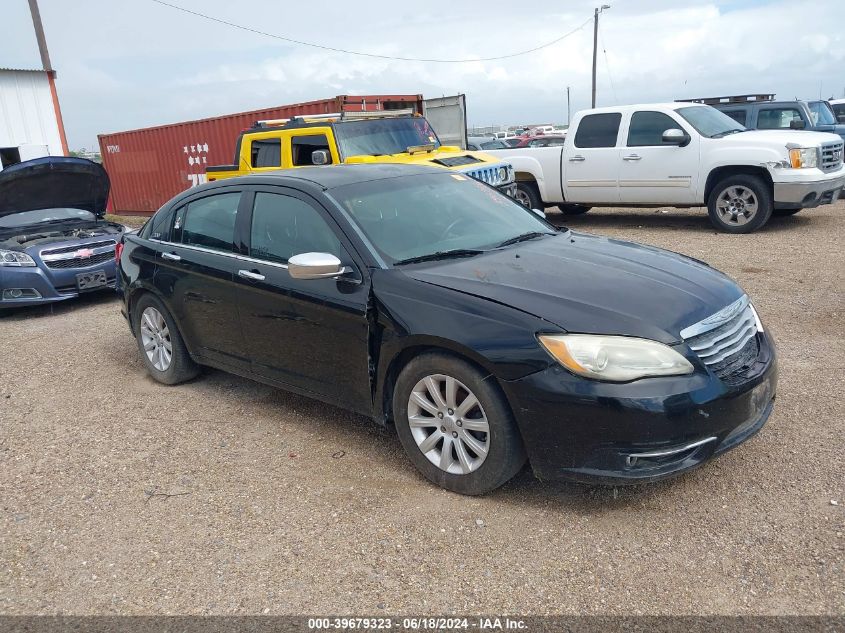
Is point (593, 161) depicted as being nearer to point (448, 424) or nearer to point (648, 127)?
point (648, 127)

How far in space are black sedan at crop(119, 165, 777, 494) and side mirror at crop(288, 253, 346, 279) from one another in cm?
1

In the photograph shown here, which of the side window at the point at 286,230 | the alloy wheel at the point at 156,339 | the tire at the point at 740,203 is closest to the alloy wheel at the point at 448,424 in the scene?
the side window at the point at 286,230

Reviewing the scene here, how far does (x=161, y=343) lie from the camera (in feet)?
17.3

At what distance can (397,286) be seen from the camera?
11.7ft

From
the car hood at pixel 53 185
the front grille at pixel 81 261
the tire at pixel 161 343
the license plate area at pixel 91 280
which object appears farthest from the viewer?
the car hood at pixel 53 185

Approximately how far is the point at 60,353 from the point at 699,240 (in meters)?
8.11

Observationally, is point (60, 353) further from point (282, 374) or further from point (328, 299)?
point (328, 299)

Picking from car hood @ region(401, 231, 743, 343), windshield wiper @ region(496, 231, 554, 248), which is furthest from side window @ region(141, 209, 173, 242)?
windshield wiper @ region(496, 231, 554, 248)

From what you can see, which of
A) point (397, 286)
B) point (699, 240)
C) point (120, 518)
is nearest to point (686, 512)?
point (397, 286)

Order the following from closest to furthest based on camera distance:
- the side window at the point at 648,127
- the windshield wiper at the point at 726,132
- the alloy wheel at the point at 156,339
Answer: the alloy wheel at the point at 156,339 → the windshield wiper at the point at 726,132 → the side window at the point at 648,127

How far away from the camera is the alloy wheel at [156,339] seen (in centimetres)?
521

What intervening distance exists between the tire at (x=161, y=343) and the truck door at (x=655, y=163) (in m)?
7.84

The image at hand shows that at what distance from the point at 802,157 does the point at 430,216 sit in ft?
24.8

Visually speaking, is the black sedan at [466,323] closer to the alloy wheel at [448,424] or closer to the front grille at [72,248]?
the alloy wheel at [448,424]
